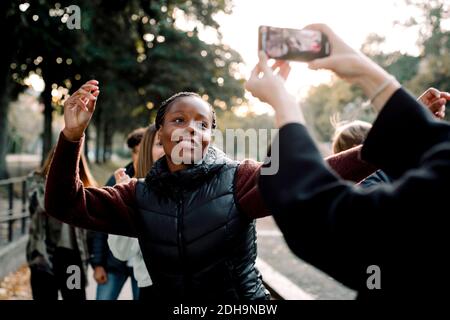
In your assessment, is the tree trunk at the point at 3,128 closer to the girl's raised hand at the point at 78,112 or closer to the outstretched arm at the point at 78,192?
A: the outstretched arm at the point at 78,192

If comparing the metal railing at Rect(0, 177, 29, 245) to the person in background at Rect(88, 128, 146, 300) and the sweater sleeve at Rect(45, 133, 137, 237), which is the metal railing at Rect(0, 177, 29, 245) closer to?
the person in background at Rect(88, 128, 146, 300)

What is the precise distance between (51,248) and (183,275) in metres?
3.21

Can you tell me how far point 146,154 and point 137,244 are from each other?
0.75m

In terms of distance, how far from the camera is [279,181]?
1.17m

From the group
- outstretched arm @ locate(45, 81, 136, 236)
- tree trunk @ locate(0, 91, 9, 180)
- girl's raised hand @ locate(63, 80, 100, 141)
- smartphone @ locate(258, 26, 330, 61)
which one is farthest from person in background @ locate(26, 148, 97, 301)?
tree trunk @ locate(0, 91, 9, 180)

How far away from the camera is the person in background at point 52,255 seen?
15.8ft

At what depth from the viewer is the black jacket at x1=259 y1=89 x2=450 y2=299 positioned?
1045 mm

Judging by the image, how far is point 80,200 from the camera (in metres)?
2.07

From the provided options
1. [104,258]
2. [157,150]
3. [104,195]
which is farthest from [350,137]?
Result: [104,258]

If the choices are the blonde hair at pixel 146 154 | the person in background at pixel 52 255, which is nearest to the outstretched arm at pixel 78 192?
the blonde hair at pixel 146 154

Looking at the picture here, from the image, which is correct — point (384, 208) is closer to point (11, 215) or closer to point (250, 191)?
point (250, 191)

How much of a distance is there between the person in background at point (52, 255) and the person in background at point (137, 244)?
109 cm

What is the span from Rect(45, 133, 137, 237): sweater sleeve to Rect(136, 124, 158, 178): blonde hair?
1.74 metres
